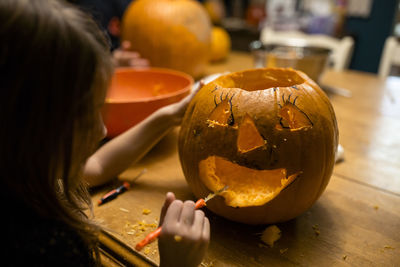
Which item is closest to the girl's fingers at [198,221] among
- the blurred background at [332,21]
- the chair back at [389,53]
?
the chair back at [389,53]

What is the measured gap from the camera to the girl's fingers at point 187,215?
0.49m

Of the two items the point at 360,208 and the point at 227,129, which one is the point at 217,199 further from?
the point at 360,208

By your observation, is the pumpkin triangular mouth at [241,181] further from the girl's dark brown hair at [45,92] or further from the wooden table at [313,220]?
the girl's dark brown hair at [45,92]

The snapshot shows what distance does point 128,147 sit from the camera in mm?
762

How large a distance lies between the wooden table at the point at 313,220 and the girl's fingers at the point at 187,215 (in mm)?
95

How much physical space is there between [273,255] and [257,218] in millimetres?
70

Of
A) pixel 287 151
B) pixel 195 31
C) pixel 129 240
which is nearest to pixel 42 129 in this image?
pixel 129 240

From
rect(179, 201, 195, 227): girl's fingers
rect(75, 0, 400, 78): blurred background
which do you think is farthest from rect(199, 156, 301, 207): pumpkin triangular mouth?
rect(75, 0, 400, 78): blurred background

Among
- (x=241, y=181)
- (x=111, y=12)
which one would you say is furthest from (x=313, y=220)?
(x=111, y=12)

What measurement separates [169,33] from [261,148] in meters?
1.01

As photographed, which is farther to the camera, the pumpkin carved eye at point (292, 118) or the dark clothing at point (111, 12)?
the dark clothing at point (111, 12)

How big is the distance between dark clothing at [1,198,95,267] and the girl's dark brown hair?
16 millimetres

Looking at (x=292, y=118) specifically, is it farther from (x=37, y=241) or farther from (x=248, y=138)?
(x=37, y=241)

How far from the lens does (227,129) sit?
22.6 inches
